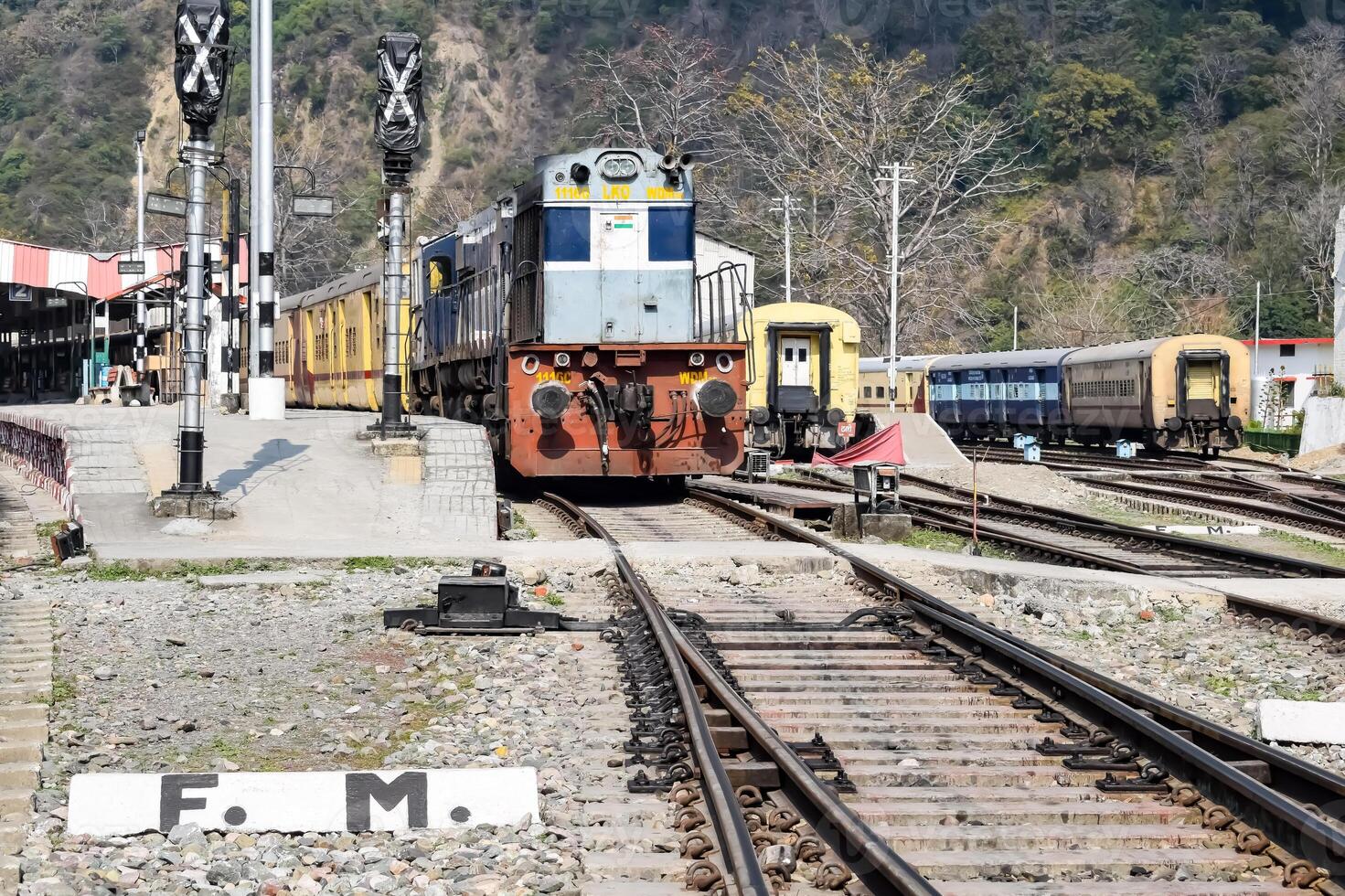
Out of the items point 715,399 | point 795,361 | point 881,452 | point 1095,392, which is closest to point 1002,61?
point 1095,392

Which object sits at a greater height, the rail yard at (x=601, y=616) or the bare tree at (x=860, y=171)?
the bare tree at (x=860, y=171)

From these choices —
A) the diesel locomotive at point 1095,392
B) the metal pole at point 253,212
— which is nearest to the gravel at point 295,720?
the metal pole at point 253,212

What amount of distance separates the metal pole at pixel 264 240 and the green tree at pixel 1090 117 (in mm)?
77381

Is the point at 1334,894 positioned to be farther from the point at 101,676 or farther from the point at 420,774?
the point at 101,676

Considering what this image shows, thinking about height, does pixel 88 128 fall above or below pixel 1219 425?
above

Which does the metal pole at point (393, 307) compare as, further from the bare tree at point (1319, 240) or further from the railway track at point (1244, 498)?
the bare tree at point (1319, 240)

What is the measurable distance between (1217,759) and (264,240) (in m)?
22.4

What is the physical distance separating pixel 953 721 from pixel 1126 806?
64.3 inches

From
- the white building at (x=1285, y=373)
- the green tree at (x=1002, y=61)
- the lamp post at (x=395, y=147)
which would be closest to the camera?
the lamp post at (x=395, y=147)

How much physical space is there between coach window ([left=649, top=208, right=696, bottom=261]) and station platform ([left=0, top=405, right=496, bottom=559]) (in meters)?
3.09

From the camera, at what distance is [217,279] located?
4159 cm

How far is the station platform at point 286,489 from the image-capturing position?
637 inches

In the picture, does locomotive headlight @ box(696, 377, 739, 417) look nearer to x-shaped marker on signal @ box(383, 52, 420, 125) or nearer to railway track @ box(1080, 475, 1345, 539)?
x-shaped marker on signal @ box(383, 52, 420, 125)

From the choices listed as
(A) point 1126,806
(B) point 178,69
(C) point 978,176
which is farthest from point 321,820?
(C) point 978,176
